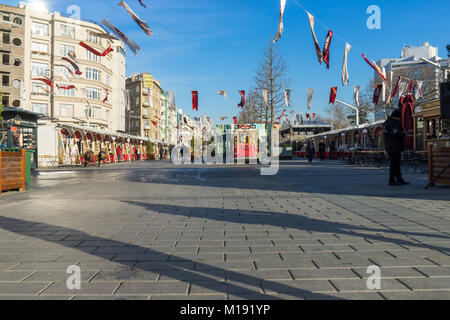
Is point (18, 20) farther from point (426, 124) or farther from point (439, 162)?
point (439, 162)

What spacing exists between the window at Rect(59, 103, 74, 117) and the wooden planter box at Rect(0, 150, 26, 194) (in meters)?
41.4

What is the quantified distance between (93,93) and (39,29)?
10.6 meters

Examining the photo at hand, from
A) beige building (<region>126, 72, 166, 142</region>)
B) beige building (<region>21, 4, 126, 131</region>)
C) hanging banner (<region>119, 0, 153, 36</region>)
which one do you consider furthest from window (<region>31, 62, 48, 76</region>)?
hanging banner (<region>119, 0, 153, 36</region>)

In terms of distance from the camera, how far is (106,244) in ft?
12.4

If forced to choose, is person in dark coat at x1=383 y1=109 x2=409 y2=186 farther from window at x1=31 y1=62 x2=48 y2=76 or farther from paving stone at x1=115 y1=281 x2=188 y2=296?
window at x1=31 y1=62 x2=48 y2=76

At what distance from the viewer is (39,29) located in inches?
1869

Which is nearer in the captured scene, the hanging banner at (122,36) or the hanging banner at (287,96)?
the hanging banner at (122,36)

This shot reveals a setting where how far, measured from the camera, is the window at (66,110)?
47000 mm

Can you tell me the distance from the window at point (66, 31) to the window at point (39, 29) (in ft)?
7.11

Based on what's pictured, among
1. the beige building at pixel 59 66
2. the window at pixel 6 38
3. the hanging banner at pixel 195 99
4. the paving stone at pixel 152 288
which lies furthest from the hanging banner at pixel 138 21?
the window at pixel 6 38

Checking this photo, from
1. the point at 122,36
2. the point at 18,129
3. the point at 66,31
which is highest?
the point at 66,31

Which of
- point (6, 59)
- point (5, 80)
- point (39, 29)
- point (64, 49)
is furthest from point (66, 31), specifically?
Answer: point (5, 80)

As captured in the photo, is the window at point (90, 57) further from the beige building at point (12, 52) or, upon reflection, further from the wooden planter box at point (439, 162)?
the wooden planter box at point (439, 162)

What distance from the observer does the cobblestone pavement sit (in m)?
2.46
